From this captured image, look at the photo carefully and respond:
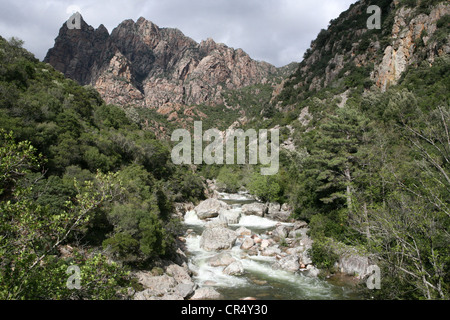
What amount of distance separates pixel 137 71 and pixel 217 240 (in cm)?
19600

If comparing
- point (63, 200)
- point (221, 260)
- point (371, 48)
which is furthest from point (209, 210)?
point (371, 48)

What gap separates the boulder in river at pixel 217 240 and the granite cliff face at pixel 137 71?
130 metres

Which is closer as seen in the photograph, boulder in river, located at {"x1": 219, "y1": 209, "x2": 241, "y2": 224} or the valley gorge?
the valley gorge

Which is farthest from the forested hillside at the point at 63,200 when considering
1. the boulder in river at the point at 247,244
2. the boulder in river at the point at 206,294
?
the boulder in river at the point at 247,244

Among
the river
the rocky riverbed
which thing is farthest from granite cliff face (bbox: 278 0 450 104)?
the river

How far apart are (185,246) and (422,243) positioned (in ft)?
60.6

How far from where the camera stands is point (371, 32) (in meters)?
70.4

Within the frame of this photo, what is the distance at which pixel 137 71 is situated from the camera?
620 feet

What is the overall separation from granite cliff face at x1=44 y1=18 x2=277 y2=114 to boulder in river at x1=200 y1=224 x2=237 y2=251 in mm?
129824

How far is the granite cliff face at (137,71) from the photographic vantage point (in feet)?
515

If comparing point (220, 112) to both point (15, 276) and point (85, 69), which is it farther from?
point (15, 276)

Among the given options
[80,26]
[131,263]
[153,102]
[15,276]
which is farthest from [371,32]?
[80,26]

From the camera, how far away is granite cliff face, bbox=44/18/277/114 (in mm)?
157000

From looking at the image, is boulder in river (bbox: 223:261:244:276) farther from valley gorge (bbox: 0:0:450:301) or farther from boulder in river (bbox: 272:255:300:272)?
boulder in river (bbox: 272:255:300:272)
